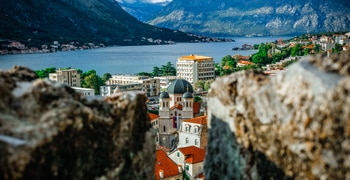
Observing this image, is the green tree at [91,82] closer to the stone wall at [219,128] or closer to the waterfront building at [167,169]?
the waterfront building at [167,169]

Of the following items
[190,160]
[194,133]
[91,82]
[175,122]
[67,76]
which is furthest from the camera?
[91,82]

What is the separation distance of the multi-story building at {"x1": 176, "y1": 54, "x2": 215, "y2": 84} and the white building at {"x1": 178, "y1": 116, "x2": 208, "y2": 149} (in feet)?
226

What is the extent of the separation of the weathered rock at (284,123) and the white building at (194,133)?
121 feet

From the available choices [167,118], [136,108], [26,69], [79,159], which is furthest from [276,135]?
[167,118]

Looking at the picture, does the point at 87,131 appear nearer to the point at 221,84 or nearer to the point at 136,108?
the point at 136,108

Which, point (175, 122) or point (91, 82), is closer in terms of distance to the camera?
Answer: point (175, 122)

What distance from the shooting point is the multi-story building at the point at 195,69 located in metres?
116

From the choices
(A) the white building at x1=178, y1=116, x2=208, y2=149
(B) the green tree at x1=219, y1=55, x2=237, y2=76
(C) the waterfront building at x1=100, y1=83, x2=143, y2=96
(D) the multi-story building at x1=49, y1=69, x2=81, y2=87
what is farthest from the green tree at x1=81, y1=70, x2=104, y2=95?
(A) the white building at x1=178, y1=116, x2=208, y2=149

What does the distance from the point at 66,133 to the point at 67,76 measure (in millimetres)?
88049

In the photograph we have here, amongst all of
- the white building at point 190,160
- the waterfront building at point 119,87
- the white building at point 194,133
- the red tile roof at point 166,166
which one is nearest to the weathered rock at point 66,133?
the red tile roof at point 166,166

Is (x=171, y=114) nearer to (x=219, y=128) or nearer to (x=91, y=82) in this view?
(x=91, y=82)

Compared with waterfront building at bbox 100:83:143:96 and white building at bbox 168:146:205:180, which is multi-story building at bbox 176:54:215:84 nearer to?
waterfront building at bbox 100:83:143:96

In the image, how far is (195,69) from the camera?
11619cm

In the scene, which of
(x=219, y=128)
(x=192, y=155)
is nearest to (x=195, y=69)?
(x=192, y=155)
